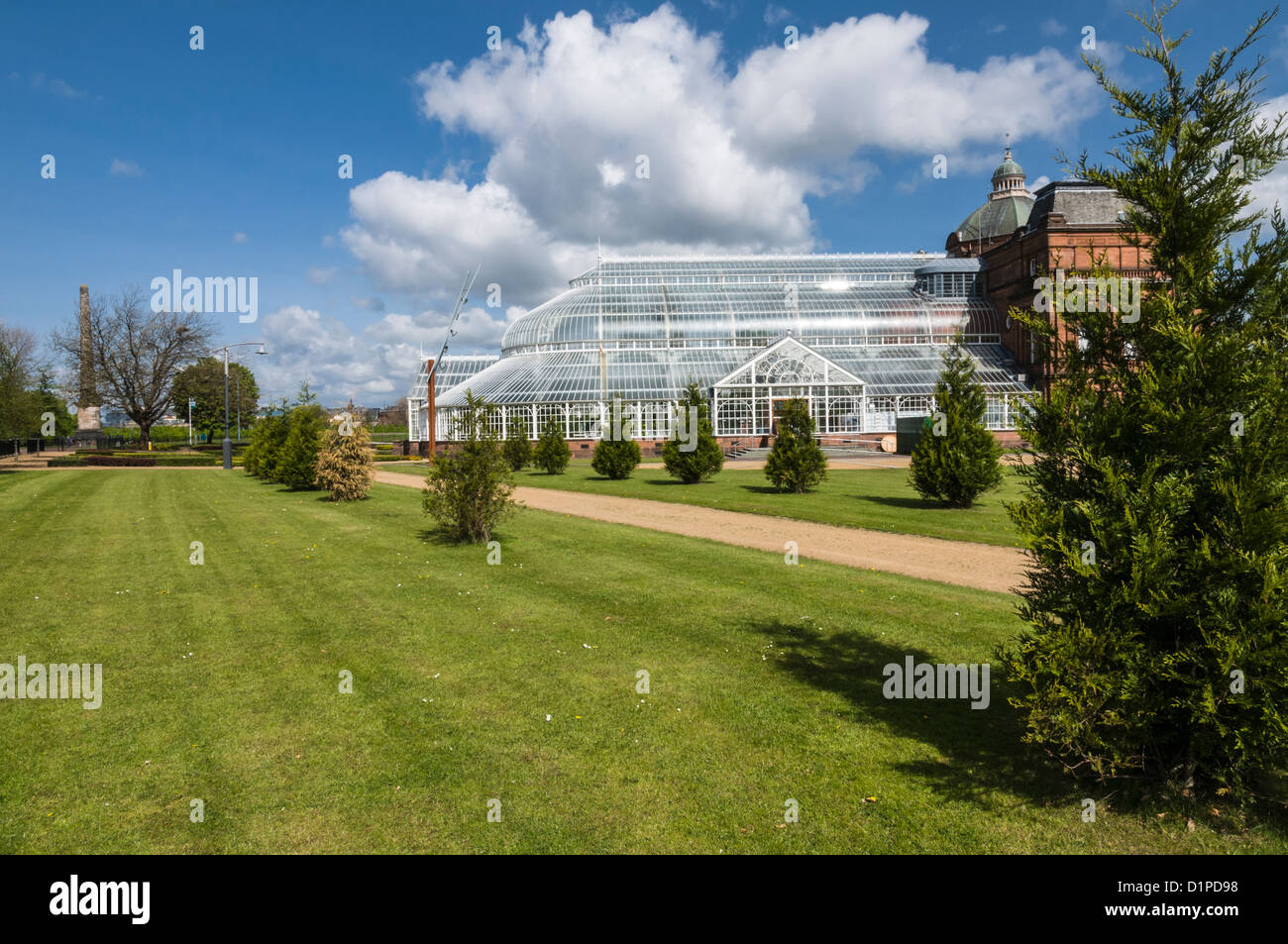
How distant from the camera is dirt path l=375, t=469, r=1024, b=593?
12.8m

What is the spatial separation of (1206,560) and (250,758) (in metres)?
6.54

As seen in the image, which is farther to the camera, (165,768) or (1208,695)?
(165,768)

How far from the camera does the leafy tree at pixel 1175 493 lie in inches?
170

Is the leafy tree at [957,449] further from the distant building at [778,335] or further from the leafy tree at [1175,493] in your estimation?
the distant building at [778,335]

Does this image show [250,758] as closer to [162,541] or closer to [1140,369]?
[1140,369]

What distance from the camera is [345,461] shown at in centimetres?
2291

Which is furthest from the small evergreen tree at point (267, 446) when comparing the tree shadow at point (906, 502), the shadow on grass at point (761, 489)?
the tree shadow at point (906, 502)

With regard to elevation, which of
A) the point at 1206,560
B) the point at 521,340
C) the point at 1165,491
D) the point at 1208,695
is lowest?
the point at 1208,695

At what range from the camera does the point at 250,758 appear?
220 inches

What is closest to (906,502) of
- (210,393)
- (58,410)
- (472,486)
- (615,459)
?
(472,486)

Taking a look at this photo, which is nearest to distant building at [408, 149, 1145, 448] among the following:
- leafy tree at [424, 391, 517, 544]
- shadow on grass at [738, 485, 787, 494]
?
shadow on grass at [738, 485, 787, 494]

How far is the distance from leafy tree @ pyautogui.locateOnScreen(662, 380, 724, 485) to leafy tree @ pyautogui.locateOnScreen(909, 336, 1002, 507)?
375 inches

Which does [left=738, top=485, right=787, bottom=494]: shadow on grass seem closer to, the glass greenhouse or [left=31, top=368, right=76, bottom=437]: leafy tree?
the glass greenhouse
